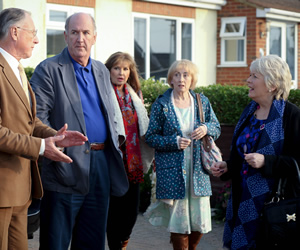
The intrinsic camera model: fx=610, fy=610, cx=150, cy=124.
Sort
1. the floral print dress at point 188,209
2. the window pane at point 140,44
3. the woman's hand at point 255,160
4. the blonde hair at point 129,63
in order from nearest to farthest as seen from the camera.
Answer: the woman's hand at point 255,160, the floral print dress at point 188,209, the blonde hair at point 129,63, the window pane at point 140,44

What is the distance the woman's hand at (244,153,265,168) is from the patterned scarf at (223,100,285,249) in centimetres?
13

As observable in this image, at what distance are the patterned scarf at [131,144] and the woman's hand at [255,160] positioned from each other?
1.82m

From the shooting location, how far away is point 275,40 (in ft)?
59.1

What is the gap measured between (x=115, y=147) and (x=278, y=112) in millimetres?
1295

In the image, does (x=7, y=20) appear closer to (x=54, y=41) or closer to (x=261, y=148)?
(x=261, y=148)

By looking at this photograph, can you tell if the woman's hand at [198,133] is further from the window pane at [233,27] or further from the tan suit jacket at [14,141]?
the window pane at [233,27]

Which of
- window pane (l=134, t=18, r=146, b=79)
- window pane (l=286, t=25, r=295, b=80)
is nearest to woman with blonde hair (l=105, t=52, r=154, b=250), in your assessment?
window pane (l=134, t=18, r=146, b=79)

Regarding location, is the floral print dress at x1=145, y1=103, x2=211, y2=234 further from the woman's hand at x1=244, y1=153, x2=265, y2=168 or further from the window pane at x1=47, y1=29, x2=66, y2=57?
the window pane at x1=47, y1=29, x2=66, y2=57

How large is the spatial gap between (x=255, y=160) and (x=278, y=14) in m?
13.6

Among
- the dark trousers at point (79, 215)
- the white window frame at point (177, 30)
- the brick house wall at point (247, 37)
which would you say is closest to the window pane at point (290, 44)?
the brick house wall at point (247, 37)

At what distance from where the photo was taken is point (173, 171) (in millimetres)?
5871

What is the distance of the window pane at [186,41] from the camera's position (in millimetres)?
16328

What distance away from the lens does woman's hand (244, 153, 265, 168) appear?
4.47m

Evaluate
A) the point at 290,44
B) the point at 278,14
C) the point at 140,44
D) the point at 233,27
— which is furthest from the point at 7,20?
the point at 290,44
